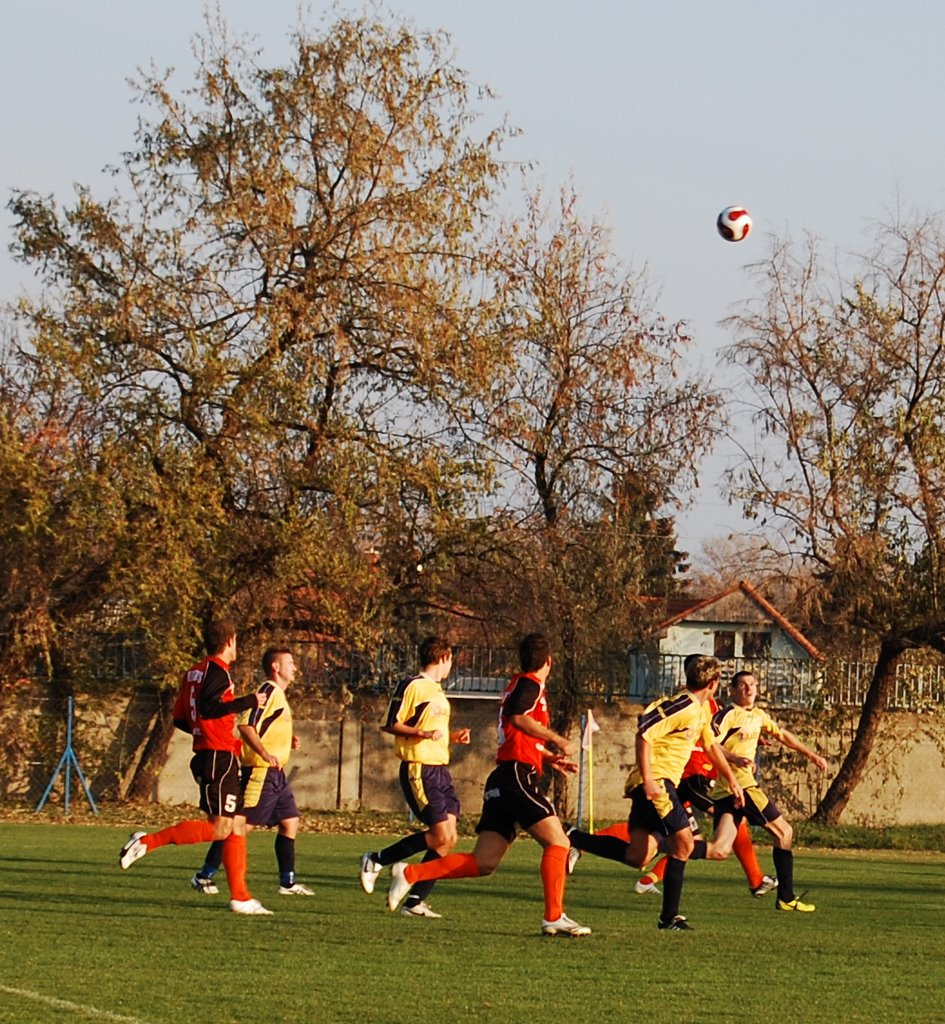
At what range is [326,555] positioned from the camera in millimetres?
27562

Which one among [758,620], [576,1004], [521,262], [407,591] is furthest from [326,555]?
[576,1004]

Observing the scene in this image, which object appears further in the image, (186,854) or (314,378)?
(314,378)

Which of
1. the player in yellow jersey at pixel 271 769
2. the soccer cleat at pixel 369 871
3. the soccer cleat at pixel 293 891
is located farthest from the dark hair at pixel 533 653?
the soccer cleat at pixel 293 891

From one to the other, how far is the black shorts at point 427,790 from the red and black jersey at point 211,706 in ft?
4.18

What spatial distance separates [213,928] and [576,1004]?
12.0 feet

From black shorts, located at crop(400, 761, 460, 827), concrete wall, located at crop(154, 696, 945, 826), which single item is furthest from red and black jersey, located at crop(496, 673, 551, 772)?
concrete wall, located at crop(154, 696, 945, 826)

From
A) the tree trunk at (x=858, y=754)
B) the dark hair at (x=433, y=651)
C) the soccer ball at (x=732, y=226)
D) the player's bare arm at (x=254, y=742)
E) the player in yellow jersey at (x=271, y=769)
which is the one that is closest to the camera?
the dark hair at (x=433, y=651)

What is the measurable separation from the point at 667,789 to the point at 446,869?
1739 mm

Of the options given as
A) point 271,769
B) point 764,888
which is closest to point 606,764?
point 764,888

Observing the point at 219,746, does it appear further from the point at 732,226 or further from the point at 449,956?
the point at 732,226

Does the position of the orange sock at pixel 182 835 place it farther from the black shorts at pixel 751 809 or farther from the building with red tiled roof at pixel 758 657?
the building with red tiled roof at pixel 758 657

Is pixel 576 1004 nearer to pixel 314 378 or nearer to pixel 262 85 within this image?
pixel 314 378

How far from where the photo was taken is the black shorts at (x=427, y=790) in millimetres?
12758

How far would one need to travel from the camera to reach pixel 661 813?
12.0 m
